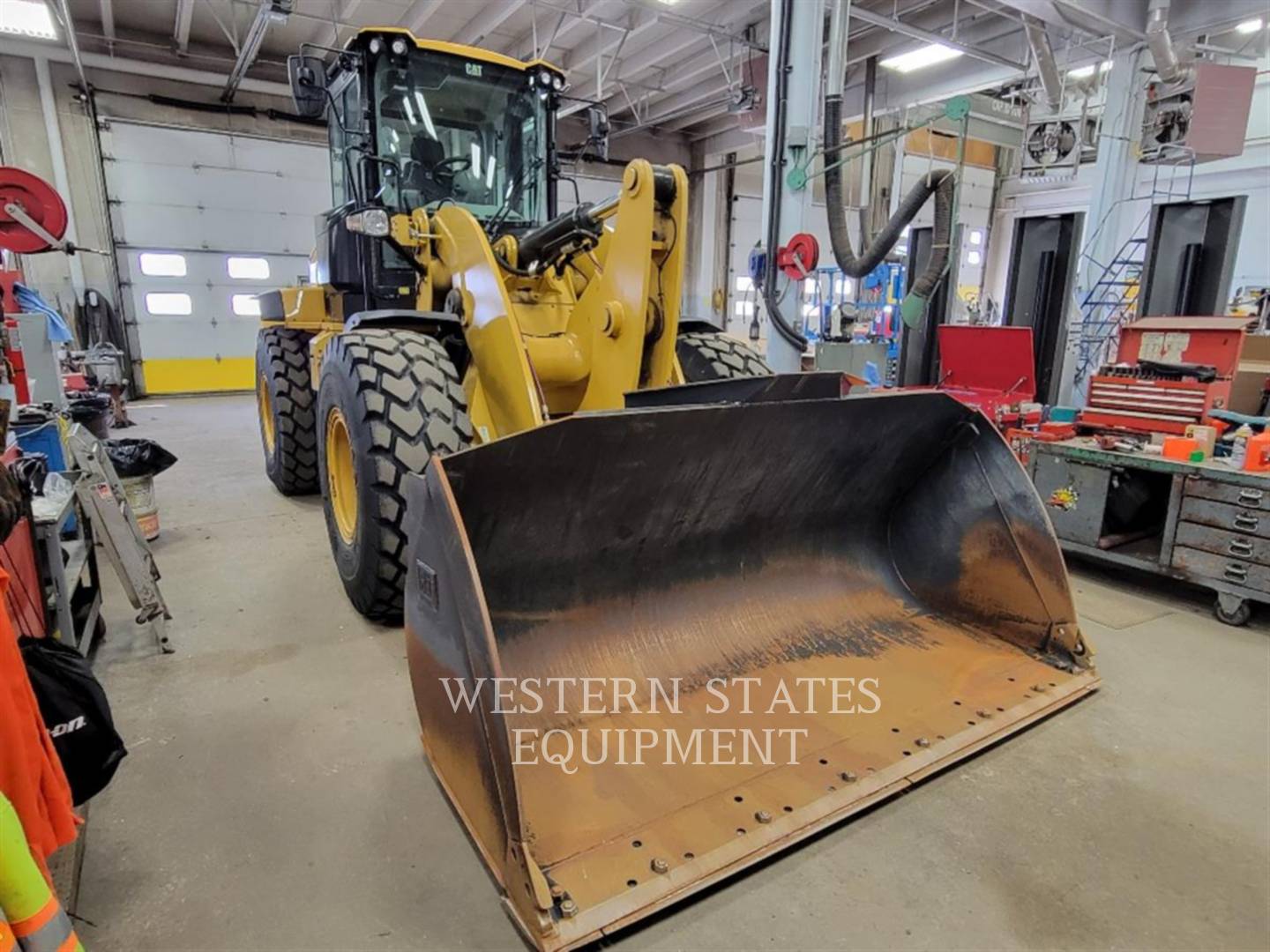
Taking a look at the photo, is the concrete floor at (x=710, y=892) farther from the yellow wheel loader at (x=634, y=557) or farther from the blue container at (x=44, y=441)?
the blue container at (x=44, y=441)

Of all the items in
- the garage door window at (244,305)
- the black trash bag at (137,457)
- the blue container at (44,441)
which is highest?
the garage door window at (244,305)

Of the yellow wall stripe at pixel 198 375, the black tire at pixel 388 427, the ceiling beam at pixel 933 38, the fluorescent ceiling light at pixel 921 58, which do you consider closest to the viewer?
the black tire at pixel 388 427

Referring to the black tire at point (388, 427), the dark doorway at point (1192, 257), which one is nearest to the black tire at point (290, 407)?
the black tire at point (388, 427)

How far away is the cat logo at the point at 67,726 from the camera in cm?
150

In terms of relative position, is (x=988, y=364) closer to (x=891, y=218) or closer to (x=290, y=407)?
(x=891, y=218)

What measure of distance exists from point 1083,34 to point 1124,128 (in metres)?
1.19

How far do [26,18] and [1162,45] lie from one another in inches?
492

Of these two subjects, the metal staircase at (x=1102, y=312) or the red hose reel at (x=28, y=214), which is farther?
the metal staircase at (x=1102, y=312)

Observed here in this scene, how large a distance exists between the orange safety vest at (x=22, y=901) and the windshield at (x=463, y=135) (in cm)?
323

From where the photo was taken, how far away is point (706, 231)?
15422 millimetres

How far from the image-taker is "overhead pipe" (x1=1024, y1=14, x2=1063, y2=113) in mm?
7941

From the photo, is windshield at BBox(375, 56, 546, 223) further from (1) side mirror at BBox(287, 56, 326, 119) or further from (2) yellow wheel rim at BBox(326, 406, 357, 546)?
(2) yellow wheel rim at BBox(326, 406, 357, 546)

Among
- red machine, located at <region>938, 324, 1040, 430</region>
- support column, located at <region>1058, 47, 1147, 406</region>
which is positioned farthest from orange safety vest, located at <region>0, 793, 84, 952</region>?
support column, located at <region>1058, 47, 1147, 406</region>

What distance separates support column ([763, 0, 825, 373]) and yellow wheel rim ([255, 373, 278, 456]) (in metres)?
4.01
